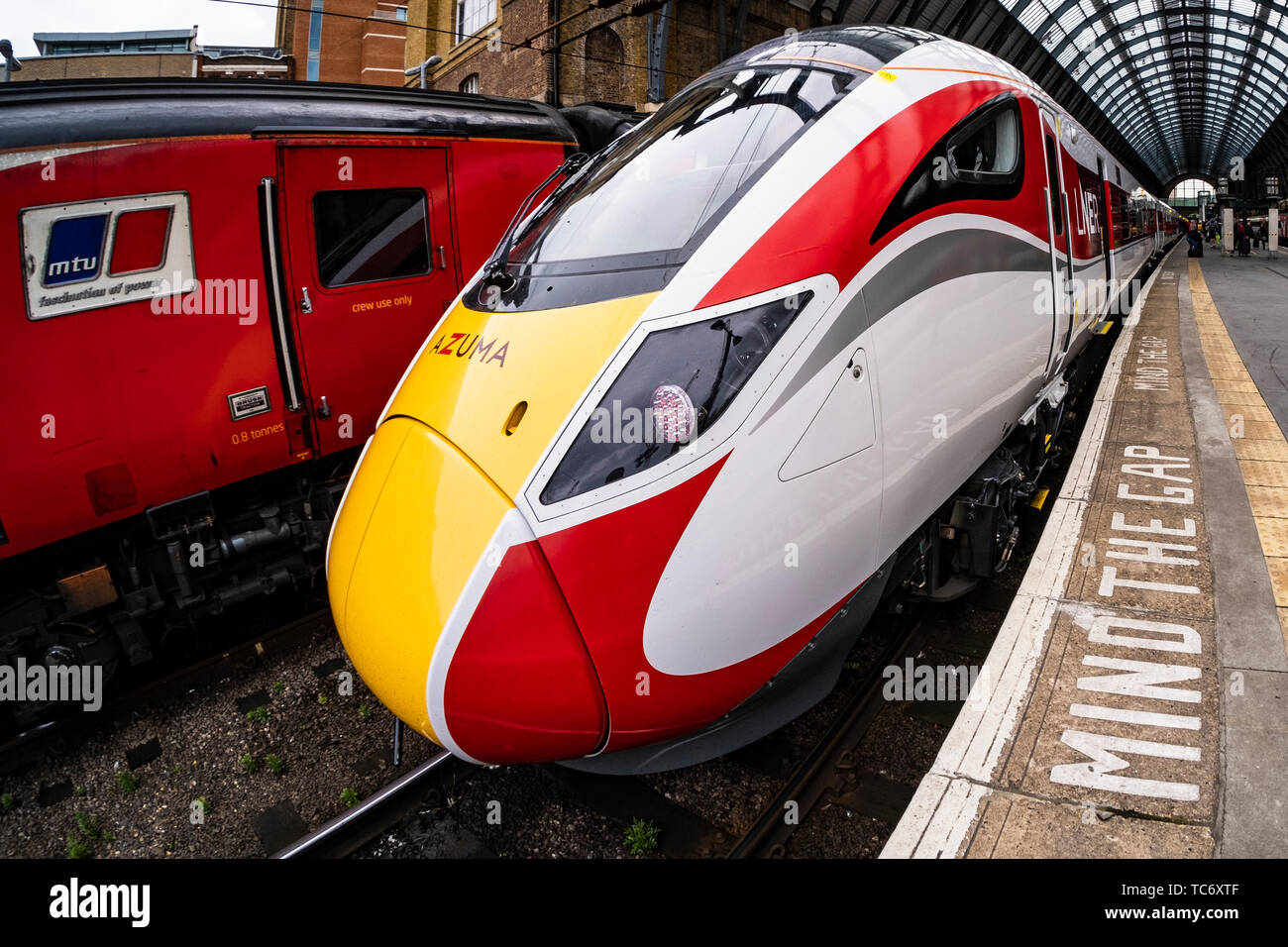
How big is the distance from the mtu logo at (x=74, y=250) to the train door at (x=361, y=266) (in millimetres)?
1061

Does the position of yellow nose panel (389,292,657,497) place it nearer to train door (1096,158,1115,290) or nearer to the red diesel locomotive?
the red diesel locomotive

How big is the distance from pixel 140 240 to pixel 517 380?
3.03 metres

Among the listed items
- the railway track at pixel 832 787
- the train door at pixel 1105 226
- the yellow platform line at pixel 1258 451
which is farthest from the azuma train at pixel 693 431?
the train door at pixel 1105 226

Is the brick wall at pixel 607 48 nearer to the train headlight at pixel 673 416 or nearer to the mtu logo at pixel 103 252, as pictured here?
the mtu logo at pixel 103 252

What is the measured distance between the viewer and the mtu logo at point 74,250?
400 centimetres

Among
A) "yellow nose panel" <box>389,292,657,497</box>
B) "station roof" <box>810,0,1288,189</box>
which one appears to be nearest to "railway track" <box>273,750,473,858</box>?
"yellow nose panel" <box>389,292,657,497</box>

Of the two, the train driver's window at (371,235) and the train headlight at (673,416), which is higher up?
the train driver's window at (371,235)

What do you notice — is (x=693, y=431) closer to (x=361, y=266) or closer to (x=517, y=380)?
(x=517, y=380)

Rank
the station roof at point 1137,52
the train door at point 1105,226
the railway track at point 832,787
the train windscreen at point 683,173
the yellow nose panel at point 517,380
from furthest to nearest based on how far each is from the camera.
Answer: the station roof at point 1137,52 → the train door at point 1105,226 → the railway track at point 832,787 → the train windscreen at point 683,173 → the yellow nose panel at point 517,380

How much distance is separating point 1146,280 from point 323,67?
122 feet

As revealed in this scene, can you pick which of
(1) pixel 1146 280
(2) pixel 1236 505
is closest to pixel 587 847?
(2) pixel 1236 505

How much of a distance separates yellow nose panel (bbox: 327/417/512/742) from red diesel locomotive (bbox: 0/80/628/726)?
2.40 m

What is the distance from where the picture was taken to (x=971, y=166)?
352 cm

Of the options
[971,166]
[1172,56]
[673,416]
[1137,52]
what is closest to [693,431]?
[673,416]
